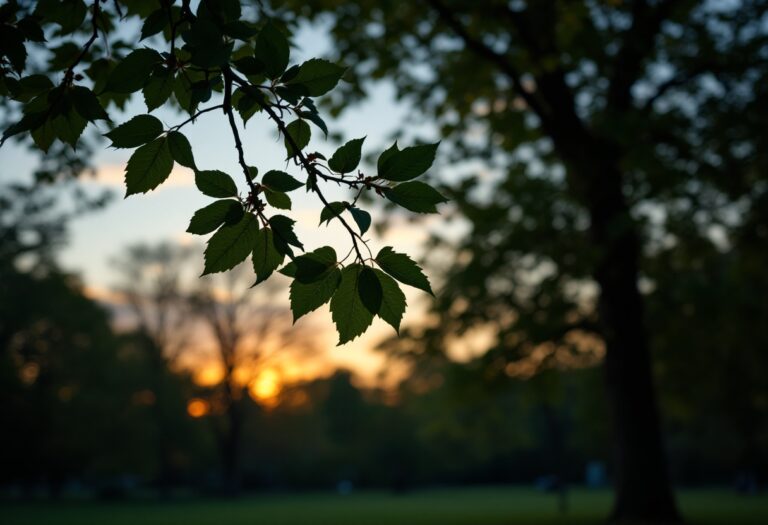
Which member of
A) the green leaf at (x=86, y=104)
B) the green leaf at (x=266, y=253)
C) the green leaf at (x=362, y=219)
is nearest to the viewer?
the green leaf at (x=362, y=219)

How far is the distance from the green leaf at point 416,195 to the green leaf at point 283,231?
224 mm

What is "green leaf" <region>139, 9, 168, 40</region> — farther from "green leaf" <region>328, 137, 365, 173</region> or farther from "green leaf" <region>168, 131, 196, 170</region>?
"green leaf" <region>328, 137, 365, 173</region>

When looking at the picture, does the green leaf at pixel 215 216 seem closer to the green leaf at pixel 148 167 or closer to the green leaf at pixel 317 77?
the green leaf at pixel 148 167

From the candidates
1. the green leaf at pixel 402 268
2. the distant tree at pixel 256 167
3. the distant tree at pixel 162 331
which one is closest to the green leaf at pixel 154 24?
the distant tree at pixel 256 167

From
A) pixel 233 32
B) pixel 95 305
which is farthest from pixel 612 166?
pixel 95 305

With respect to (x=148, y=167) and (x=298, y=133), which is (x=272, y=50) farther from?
(x=148, y=167)

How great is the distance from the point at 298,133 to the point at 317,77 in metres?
0.18

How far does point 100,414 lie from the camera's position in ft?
Answer: 128

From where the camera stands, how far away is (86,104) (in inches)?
64.9

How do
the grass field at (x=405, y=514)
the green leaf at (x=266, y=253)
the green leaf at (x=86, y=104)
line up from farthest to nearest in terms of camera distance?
the grass field at (x=405, y=514), the green leaf at (x=86, y=104), the green leaf at (x=266, y=253)

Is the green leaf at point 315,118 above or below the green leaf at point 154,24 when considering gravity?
below

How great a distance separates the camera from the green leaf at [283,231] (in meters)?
1.48

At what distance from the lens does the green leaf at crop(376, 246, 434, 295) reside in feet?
4.59

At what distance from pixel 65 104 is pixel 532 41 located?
8.43 m
